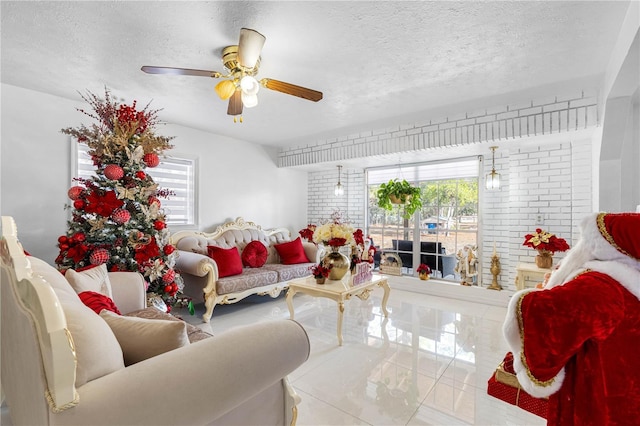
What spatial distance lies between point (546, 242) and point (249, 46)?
11.9 ft

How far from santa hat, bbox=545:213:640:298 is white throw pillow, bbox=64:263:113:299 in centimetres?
235

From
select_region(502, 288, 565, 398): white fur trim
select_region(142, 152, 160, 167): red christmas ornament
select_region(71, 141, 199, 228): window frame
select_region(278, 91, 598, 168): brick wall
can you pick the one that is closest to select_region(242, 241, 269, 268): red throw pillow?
select_region(71, 141, 199, 228): window frame

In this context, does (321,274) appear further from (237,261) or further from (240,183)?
(240,183)

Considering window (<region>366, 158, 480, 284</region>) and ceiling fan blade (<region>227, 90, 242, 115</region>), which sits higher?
ceiling fan blade (<region>227, 90, 242, 115</region>)

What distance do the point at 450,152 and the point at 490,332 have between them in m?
2.31

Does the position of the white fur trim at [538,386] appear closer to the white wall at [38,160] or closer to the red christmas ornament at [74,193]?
the red christmas ornament at [74,193]

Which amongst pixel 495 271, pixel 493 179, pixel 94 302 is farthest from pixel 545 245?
pixel 94 302

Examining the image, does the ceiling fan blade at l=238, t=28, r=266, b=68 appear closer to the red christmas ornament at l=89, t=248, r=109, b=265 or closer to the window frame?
the red christmas ornament at l=89, t=248, r=109, b=265

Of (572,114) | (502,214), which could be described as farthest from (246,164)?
(572,114)

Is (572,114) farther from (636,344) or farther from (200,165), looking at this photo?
(200,165)

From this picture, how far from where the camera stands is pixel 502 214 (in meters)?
4.07

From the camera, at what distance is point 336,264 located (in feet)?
10.4

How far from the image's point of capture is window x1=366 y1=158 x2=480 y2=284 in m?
4.48

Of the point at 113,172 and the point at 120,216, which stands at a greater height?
the point at 113,172
